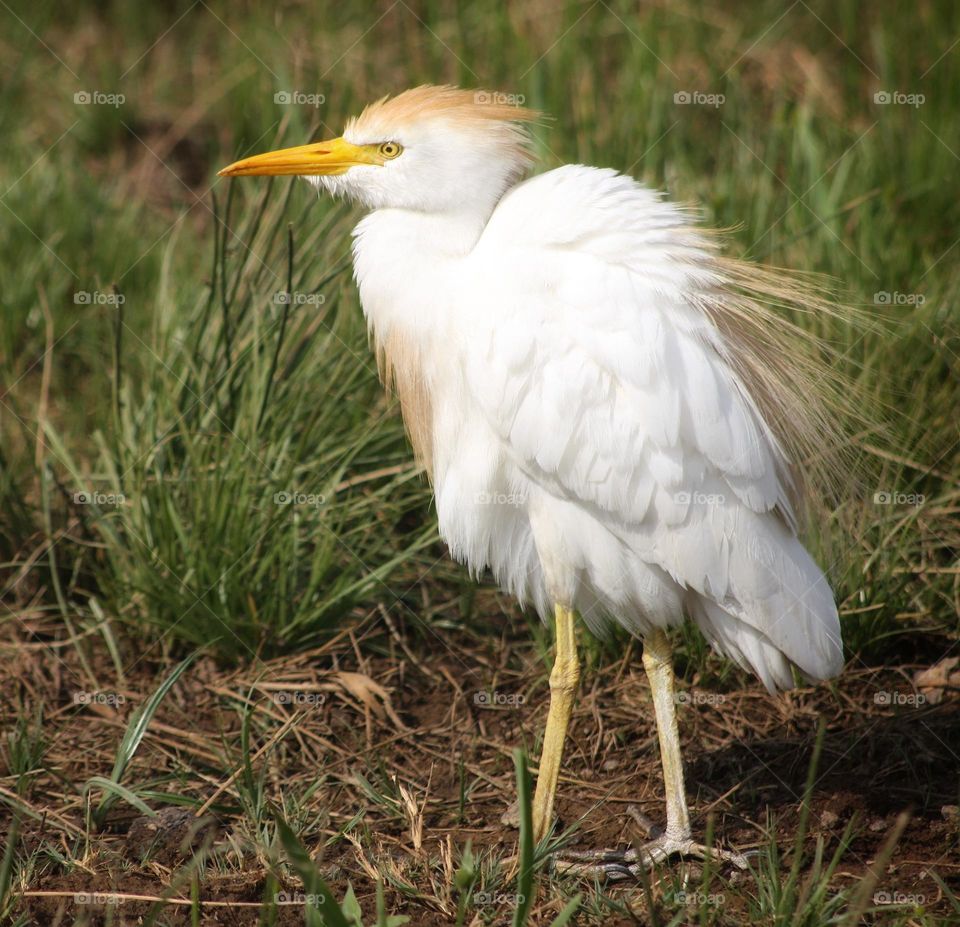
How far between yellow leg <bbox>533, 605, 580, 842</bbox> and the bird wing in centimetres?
36

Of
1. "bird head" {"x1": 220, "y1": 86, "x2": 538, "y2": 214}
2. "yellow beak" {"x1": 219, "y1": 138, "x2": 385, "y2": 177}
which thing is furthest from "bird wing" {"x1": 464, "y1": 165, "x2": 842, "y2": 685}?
"yellow beak" {"x1": 219, "y1": 138, "x2": 385, "y2": 177}

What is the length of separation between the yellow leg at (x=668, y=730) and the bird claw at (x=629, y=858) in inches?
1.2

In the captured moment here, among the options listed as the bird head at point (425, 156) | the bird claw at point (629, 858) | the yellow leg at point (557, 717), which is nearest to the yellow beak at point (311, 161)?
the bird head at point (425, 156)

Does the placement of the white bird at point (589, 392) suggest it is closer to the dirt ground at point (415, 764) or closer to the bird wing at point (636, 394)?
the bird wing at point (636, 394)

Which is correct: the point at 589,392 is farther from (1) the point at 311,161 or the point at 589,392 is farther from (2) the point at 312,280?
(2) the point at 312,280

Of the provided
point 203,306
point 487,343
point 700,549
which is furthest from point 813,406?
point 203,306

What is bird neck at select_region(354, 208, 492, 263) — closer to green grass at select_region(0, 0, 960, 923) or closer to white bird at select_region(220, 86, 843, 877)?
white bird at select_region(220, 86, 843, 877)

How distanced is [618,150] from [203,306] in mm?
2166

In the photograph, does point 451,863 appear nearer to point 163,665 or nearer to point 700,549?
point 700,549

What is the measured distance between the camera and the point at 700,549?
2.96m

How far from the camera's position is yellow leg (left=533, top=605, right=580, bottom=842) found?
10.2ft

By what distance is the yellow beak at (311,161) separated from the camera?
323 centimetres

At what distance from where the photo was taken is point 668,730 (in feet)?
10.2

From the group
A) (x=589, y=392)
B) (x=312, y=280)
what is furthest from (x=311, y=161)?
(x=589, y=392)
